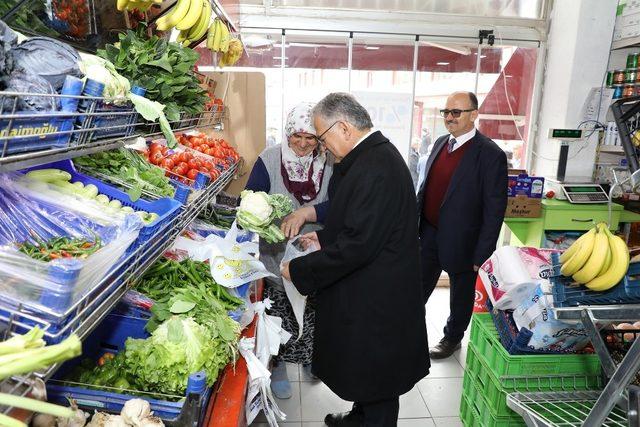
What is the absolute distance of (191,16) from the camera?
72.7 inches

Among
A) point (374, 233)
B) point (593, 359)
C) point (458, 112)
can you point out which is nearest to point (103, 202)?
point (374, 233)

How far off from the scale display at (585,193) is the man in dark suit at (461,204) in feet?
5.03

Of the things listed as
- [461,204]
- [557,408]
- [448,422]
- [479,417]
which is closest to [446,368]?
[448,422]

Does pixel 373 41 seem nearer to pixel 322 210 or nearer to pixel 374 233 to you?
pixel 322 210

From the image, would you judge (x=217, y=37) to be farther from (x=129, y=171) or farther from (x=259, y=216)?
(x=129, y=171)

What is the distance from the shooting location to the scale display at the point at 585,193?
455cm

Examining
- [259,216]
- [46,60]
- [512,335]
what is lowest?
[512,335]

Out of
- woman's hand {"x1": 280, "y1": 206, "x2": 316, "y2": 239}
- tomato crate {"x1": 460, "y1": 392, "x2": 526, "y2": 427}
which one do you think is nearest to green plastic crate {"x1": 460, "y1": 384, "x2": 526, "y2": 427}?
tomato crate {"x1": 460, "y1": 392, "x2": 526, "y2": 427}

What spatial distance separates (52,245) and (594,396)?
7.81ft

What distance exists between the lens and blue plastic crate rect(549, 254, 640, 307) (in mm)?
1837

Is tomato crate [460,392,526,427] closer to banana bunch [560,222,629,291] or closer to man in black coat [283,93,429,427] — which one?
man in black coat [283,93,429,427]

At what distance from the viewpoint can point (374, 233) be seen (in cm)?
209

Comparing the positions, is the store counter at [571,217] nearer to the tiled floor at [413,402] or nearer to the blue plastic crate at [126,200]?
the tiled floor at [413,402]

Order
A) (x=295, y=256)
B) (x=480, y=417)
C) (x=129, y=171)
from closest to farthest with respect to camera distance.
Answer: (x=129, y=171)
(x=295, y=256)
(x=480, y=417)
